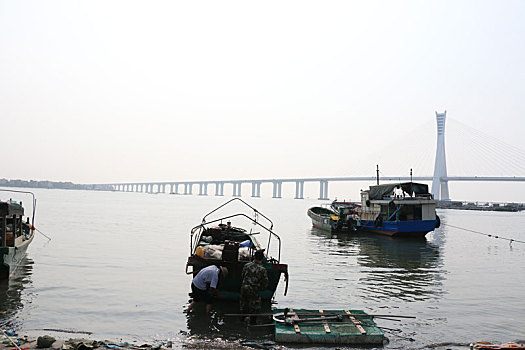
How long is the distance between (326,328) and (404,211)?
82.4 ft

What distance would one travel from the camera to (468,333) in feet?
31.2

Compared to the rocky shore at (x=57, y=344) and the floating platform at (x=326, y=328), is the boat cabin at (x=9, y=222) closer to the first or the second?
the rocky shore at (x=57, y=344)

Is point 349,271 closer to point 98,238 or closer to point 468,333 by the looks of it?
point 468,333

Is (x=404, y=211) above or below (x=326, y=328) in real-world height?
above

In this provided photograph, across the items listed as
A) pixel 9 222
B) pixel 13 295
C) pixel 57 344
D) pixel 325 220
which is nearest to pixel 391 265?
pixel 13 295

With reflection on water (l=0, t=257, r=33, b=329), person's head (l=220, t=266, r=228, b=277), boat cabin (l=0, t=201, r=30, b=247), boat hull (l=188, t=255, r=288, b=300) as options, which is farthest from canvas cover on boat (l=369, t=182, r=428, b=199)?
person's head (l=220, t=266, r=228, b=277)

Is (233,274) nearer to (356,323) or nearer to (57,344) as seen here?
(356,323)

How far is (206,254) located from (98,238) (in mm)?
18287

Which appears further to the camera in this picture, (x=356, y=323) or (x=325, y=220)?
(x=325, y=220)

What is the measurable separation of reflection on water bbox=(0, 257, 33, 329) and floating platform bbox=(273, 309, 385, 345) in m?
5.12

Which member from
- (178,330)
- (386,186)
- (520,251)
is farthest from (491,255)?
(178,330)

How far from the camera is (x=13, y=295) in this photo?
37.7 ft

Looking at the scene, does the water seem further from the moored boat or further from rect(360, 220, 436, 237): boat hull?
the moored boat

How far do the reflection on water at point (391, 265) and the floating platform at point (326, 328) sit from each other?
373 centimetres
